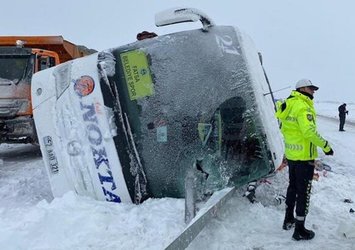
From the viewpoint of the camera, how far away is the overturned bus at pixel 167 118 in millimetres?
4121

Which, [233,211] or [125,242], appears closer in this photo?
[125,242]

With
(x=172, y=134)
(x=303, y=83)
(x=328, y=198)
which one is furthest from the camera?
(x=328, y=198)

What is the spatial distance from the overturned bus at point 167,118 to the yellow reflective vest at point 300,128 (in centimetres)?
18

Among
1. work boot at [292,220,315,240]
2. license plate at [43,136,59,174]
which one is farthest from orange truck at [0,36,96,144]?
work boot at [292,220,315,240]

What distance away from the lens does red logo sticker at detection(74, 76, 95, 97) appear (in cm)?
439

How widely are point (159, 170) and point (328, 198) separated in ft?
6.60

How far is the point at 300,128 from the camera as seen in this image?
3.81 meters

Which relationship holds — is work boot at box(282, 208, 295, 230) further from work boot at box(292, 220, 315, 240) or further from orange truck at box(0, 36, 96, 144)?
orange truck at box(0, 36, 96, 144)

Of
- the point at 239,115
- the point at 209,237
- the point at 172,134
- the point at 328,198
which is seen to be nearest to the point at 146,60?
the point at 172,134

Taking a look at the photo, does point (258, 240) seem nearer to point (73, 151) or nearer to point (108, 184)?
point (108, 184)

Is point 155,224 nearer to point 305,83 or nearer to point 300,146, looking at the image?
point 300,146

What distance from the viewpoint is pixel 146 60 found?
4277 mm

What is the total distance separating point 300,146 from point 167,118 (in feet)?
4.19

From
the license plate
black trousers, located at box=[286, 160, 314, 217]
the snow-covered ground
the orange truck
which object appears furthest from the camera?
the orange truck
